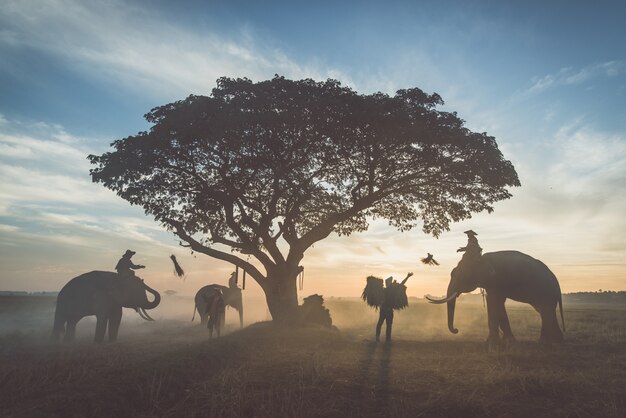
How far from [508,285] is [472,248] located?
1854mm

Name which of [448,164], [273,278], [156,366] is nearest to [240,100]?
[273,278]

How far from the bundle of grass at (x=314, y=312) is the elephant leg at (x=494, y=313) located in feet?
27.1

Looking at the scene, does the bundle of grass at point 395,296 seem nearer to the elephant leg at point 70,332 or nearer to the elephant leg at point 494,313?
the elephant leg at point 494,313

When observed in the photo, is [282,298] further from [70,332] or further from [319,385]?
[319,385]

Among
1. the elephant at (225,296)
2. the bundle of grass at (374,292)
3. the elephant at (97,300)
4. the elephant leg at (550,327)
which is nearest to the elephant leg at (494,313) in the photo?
the elephant leg at (550,327)

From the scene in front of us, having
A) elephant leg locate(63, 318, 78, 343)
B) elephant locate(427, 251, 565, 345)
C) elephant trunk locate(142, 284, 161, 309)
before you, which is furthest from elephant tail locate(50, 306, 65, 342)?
elephant locate(427, 251, 565, 345)

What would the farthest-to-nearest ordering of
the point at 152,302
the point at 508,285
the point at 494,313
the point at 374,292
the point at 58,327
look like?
the point at 152,302 → the point at 58,327 → the point at 374,292 → the point at 508,285 → the point at 494,313

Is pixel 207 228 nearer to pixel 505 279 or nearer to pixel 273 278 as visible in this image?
pixel 273 278

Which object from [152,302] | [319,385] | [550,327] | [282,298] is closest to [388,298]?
[550,327]

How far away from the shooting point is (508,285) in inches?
614

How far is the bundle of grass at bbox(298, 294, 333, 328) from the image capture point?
68.7 ft

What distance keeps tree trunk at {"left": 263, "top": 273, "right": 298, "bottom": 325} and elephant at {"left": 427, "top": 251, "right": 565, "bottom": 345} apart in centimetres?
738

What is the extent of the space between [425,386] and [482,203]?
15.3 metres

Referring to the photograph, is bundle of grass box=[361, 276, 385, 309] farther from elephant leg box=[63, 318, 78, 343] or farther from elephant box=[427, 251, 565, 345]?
elephant leg box=[63, 318, 78, 343]
